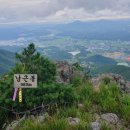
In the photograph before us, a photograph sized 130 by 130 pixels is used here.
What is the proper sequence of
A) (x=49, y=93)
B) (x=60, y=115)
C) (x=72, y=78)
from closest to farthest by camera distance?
(x=60, y=115) → (x=49, y=93) → (x=72, y=78)

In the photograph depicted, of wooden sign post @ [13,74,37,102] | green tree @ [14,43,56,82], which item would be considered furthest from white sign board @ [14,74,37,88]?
green tree @ [14,43,56,82]

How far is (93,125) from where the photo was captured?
930 cm

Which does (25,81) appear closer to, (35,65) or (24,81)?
(24,81)

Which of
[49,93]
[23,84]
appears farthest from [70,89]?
[23,84]

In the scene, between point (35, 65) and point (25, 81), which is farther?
point (35, 65)

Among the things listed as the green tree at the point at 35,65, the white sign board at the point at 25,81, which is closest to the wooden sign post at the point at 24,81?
the white sign board at the point at 25,81

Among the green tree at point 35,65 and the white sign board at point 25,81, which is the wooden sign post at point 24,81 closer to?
the white sign board at point 25,81

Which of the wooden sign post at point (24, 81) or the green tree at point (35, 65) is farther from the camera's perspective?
the green tree at point (35, 65)

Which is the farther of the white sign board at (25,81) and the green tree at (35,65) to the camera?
the green tree at (35,65)

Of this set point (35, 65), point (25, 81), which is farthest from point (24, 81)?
point (35, 65)

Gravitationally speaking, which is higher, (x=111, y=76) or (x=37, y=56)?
(x=37, y=56)

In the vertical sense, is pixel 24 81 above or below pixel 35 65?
below

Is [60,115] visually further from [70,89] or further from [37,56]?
[37,56]

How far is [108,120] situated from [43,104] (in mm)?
1857
